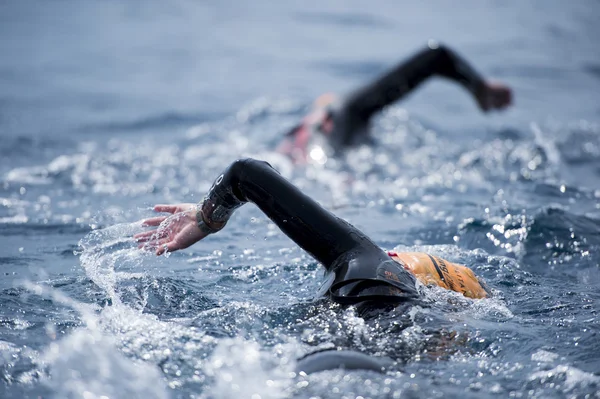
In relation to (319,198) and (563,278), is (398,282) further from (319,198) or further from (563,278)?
(319,198)

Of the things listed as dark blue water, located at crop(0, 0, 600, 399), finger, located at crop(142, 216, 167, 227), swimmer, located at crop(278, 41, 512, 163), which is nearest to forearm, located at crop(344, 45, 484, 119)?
swimmer, located at crop(278, 41, 512, 163)

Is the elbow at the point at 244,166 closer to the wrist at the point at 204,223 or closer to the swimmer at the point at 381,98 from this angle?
the wrist at the point at 204,223

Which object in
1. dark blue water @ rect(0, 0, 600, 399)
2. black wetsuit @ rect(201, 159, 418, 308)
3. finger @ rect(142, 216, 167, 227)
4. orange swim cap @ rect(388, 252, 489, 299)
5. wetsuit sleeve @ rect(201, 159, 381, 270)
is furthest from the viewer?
finger @ rect(142, 216, 167, 227)

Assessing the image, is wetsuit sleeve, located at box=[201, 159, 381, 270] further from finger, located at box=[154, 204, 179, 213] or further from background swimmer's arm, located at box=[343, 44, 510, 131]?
background swimmer's arm, located at box=[343, 44, 510, 131]

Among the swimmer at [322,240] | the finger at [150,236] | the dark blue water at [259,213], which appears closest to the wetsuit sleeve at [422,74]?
the dark blue water at [259,213]

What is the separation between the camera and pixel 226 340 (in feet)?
11.9

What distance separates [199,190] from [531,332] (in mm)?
3893

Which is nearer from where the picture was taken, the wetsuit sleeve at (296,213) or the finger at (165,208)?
the wetsuit sleeve at (296,213)

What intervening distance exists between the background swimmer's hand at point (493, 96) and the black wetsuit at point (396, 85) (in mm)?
63

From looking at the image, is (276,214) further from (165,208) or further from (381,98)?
(381,98)

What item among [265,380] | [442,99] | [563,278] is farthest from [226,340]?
[442,99]

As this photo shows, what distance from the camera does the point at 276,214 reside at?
3.81 meters

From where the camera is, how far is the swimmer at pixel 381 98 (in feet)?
25.8

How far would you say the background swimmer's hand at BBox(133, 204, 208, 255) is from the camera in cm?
393
